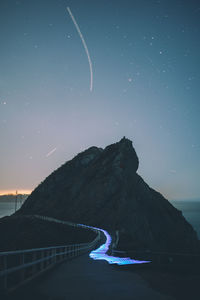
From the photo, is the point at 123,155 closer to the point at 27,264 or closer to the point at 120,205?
the point at 120,205

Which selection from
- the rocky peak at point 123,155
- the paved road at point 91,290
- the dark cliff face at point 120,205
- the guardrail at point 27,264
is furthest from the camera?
the rocky peak at point 123,155

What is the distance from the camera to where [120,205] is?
3103 inches

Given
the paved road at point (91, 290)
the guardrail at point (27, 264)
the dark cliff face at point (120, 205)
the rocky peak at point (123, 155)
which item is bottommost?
the paved road at point (91, 290)

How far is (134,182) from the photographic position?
9781cm

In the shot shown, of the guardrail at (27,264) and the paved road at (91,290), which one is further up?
Answer: the guardrail at (27,264)

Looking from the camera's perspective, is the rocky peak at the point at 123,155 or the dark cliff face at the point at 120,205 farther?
the rocky peak at the point at 123,155

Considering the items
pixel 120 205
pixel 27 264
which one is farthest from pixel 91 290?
pixel 120 205

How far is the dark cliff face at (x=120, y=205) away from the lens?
77.8 meters

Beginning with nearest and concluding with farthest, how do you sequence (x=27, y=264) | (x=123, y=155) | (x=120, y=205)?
(x=27, y=264)
(x=120, y=205)
(x=123, y=155)

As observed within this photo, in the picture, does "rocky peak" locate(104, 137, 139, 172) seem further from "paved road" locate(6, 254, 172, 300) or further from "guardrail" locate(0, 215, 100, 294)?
"paved road" locate(6, 254, 172, 300)

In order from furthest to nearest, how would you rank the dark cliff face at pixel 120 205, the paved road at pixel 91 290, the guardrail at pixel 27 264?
the dark cliff face at pixel 120 205
the guardrail at pixel 27 264
the paved road at pixel 91 290

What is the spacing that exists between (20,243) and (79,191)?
56157mm

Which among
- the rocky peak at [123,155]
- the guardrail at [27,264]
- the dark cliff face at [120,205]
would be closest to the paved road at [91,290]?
the guardrail at [27,264]

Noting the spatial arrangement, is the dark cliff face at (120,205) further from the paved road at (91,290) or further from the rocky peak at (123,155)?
the paved road at (91,290)
